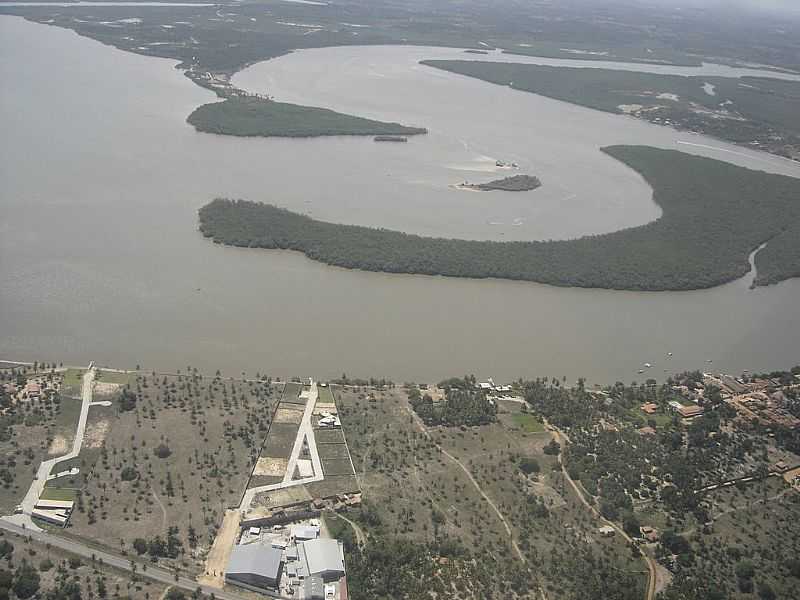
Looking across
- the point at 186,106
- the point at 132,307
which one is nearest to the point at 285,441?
the point at 132,307

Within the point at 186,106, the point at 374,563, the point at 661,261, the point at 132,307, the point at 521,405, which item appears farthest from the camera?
the point at 186,106

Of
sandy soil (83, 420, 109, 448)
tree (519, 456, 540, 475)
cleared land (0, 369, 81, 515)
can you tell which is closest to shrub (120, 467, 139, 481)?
sandy soil (83, 420, 109, 448)

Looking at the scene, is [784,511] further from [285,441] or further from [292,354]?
[292,354]

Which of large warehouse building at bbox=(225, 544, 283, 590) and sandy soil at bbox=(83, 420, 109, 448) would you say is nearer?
large warehouse building at bbox=(225, 544, 283, 590)

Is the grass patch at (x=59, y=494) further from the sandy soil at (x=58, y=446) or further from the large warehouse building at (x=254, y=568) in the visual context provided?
the large warehouse building at (x=254, y=568)

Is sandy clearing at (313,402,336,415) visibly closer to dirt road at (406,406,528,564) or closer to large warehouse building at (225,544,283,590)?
dirt road at (406,406,528,564)

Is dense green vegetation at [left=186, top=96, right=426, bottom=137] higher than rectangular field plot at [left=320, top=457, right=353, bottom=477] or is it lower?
higher

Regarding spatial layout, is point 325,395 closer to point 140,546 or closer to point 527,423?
point 527,423
